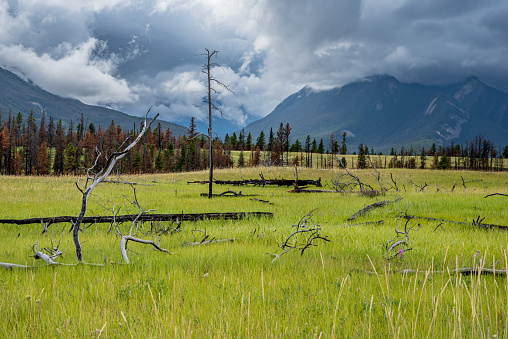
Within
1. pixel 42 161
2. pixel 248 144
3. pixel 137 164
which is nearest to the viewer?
pixel 42 161

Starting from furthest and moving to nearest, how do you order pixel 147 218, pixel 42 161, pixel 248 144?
pixel 248 144 → pixel 42 161 → pixel 147 218

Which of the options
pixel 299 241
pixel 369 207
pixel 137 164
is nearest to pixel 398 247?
pixel 299 241

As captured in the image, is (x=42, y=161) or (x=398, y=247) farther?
(x=42, y=161)

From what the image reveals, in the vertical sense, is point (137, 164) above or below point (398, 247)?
above

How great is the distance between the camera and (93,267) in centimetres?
399

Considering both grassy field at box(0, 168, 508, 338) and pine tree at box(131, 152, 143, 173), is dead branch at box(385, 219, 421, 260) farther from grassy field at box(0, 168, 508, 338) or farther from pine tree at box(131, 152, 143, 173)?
pine tree at box(131, 152, 143, 173)

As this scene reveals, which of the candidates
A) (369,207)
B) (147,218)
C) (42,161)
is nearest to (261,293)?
(147,218)

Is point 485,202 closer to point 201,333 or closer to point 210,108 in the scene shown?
point 201,333

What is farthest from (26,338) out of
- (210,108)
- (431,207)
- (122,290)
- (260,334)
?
(210,108)

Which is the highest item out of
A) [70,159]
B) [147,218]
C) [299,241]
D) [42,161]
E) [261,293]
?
[70,159]

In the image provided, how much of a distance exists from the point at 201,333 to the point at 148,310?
30.2 inches

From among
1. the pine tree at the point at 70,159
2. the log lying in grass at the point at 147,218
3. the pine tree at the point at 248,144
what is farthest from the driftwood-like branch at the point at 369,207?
the pine tree at the point at 248,144

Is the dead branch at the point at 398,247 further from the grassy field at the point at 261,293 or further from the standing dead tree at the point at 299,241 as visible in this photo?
the standing dead tree at the point at 299,241

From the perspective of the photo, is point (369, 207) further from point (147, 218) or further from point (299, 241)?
point (147, 218)
